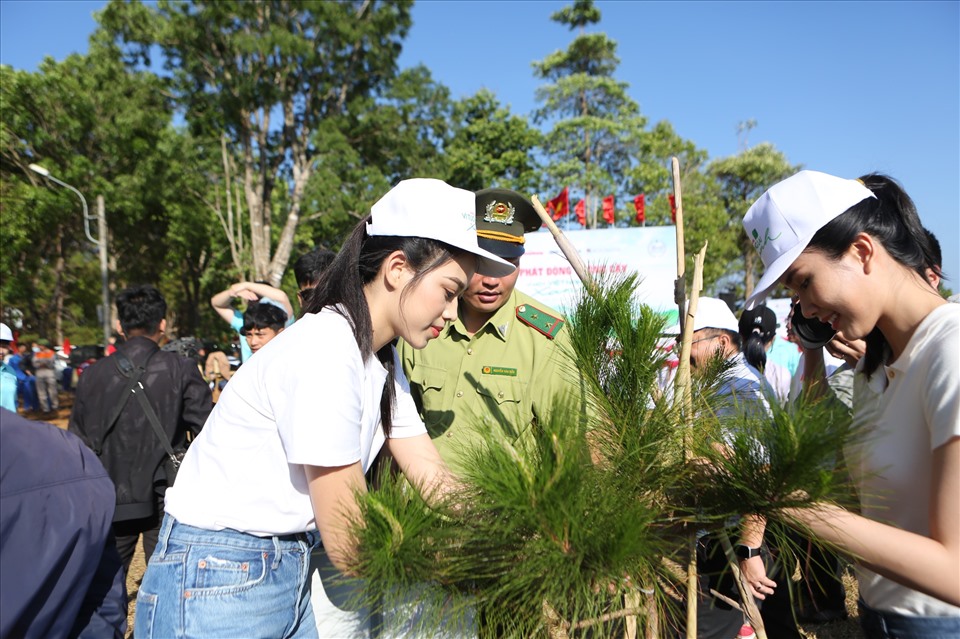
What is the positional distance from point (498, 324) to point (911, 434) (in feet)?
4.69

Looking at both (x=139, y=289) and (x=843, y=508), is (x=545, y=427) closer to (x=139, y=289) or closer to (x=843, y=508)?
(x=843, y=508)

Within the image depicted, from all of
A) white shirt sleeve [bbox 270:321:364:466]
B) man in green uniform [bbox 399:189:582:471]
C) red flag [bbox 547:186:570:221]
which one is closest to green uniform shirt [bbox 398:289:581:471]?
man in green uniform [bbox 399:189:582:471]

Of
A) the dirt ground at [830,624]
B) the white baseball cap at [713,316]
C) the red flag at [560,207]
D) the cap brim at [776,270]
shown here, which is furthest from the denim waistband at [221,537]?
the red flag at [560,207]

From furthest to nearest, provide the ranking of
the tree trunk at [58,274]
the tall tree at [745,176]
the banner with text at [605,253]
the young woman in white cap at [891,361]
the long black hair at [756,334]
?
the tall tree at [745,176]
the tree trunk at [58,274]
the banner with text at [605,253]
the long black hair at [756,334]
the young woman in white cap at [891,361]

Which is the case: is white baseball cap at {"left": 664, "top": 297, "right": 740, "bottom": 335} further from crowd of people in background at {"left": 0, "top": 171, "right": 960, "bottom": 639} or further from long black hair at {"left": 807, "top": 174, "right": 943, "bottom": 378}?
long black hair at {"left": 807, "top": 174, "right": 943, "bottom": 378}

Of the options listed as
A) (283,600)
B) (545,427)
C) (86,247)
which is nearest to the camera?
(545,427)

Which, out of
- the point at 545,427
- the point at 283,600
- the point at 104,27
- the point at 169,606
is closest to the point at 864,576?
the point at 545,427

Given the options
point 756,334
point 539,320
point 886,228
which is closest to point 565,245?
point 886,228

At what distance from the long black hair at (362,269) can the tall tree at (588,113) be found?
21.4m

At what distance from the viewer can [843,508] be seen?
39.3 inches

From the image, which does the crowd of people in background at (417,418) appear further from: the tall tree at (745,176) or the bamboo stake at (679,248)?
the tall tree at (745,176)

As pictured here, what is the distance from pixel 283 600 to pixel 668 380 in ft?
3.29

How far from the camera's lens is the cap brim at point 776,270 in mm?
1106

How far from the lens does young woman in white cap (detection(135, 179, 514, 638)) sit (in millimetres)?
1244
